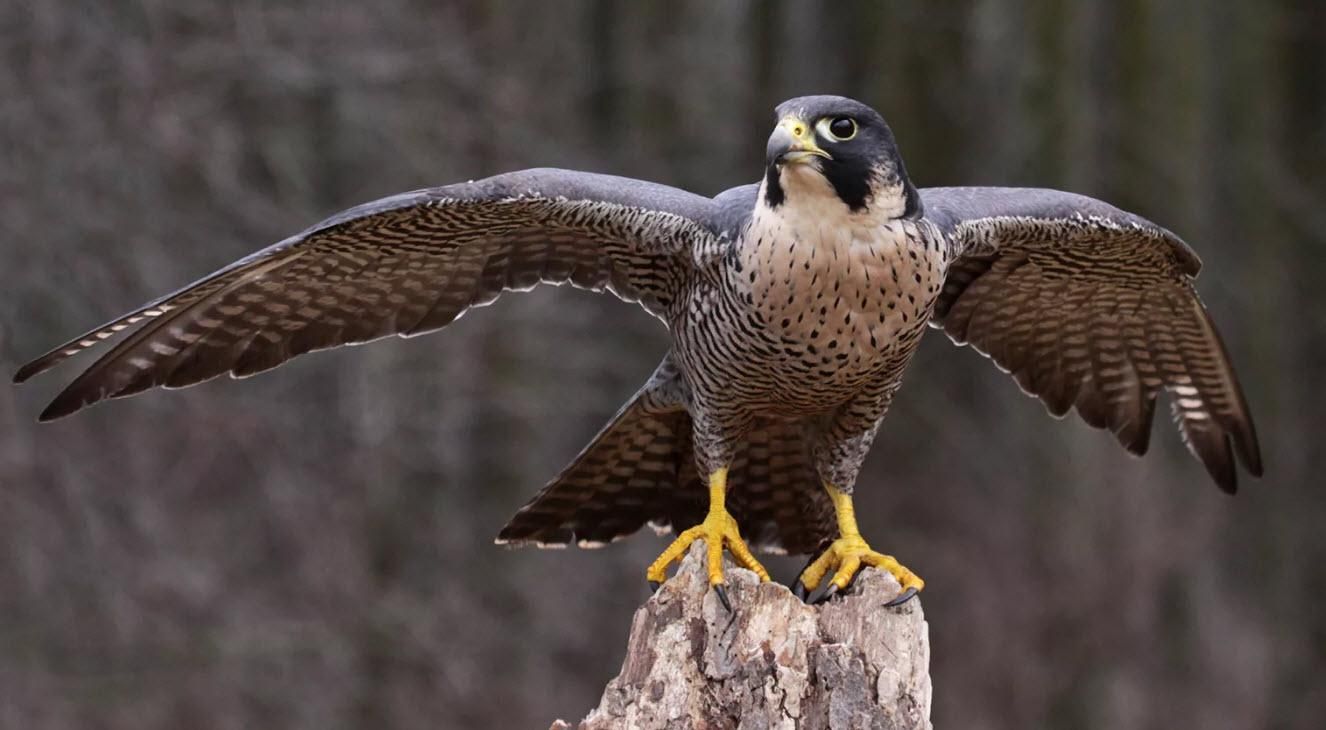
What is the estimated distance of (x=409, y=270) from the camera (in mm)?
5809

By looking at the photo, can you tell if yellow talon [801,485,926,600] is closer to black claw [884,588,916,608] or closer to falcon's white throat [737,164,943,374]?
black claw [884,588,916,608]

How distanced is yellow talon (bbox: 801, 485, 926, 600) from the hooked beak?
1.16m

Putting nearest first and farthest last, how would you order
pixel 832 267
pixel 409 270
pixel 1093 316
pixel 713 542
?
pixel 832 267
pixel 713 542
pixel 409 270
pixel 1093 316

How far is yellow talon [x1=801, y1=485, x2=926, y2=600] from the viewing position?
5527 millimetres

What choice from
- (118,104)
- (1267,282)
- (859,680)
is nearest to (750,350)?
(859,680)

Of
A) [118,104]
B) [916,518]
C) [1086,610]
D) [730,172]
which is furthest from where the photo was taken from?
[730,172]

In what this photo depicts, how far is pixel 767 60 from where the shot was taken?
14.0 m

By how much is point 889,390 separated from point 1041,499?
6.51m

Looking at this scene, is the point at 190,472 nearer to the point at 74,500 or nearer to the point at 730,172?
the point at 74,500

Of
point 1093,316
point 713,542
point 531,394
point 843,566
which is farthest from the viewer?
point 531,394

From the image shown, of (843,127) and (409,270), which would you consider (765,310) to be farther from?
(409,270)

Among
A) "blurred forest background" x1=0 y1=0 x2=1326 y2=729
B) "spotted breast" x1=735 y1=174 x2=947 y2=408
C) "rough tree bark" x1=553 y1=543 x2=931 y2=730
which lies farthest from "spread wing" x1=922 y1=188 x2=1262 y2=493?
"blurred forest background" x1=0 y1=0 x2=1326 y2=729

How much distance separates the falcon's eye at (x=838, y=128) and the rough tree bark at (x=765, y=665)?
113 cm

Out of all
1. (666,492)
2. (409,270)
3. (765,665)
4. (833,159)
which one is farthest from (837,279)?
(409,270)
